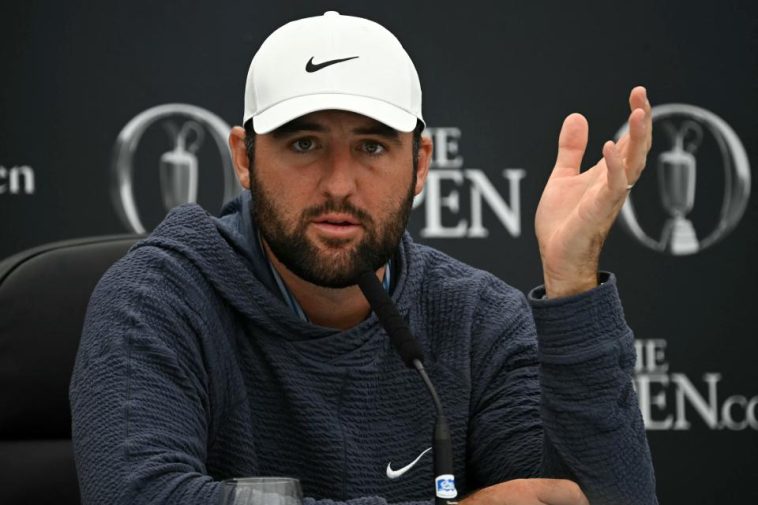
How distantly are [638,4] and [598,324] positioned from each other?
1.45 m

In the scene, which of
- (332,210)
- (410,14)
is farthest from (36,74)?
(332,210)

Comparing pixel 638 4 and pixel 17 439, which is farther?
pixel 638 4

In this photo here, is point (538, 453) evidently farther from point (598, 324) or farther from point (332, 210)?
point (332, 210)

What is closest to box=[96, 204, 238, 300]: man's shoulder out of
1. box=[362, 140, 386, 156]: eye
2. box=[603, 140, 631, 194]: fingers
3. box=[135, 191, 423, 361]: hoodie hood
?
box=[135, 191, 423, 361]: hoodie hood

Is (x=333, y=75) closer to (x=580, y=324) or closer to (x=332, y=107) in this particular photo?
(x=332, y=107)

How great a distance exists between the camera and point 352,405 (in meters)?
1.82

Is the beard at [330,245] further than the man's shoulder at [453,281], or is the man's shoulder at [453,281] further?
the man's shoulder at [453,281]

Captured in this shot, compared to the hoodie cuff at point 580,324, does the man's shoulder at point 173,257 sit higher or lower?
higher

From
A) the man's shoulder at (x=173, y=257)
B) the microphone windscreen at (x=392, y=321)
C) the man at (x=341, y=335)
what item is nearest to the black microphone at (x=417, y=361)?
the microphone windscreen at (x=392, y=321)

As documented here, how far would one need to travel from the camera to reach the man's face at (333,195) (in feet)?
5.74

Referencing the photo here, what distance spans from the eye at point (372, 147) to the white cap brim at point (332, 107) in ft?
0.14

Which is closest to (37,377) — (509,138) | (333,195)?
(333,195)

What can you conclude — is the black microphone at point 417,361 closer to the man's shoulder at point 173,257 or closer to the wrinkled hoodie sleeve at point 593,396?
the wrinkled hoodie sleeve at point 593,396

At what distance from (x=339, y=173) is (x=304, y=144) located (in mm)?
83
